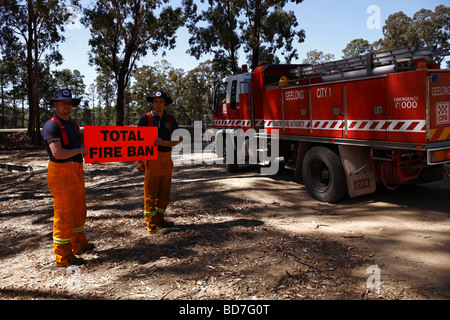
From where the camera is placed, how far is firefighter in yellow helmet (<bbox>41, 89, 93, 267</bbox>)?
3.78 m

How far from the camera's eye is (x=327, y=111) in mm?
6520

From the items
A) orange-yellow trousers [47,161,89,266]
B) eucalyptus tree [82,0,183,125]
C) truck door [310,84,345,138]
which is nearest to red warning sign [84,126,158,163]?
orange-yellow trousers [47,161,89,266]

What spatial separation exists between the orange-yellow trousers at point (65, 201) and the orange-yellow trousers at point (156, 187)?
1.05 meters

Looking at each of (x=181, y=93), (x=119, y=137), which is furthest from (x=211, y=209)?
(x=181, y=93)

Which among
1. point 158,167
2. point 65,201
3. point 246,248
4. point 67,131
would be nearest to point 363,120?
point 246,248

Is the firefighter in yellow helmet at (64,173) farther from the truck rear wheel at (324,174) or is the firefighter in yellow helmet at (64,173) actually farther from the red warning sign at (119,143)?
the truck rear wheel at (324,174)

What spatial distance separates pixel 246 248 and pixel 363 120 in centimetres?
325

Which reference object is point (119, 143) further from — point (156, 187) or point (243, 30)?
point (243, 30)

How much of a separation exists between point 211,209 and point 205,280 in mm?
2969

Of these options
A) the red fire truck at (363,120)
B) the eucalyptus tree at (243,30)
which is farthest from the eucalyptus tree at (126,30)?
the red fire truck at (363,120)

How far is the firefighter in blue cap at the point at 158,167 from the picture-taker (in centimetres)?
490

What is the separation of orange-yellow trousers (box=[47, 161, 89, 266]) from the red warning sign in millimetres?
359

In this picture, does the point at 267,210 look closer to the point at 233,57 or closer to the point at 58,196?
the point at 58,196

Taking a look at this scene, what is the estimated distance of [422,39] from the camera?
3684 cm
